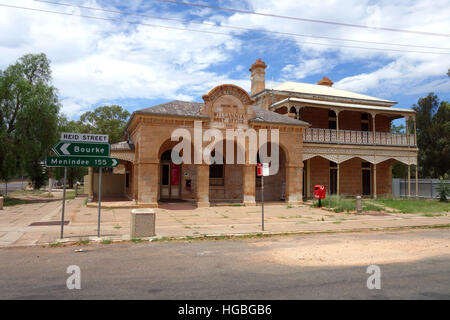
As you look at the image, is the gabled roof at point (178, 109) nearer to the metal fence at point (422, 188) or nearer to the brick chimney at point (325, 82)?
the metal fence at point (422, 188)

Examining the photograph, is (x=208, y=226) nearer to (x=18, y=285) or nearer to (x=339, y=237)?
(x=339, y=237)

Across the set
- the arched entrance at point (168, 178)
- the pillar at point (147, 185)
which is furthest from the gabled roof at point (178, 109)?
the arched entrance at point (168, 178)

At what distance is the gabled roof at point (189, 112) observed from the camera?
58.8 ft

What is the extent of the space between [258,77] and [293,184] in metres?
12.1

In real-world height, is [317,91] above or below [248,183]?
above

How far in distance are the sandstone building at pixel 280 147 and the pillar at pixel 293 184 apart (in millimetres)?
60

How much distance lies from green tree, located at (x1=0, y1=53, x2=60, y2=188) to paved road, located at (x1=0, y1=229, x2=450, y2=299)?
15.9 metres

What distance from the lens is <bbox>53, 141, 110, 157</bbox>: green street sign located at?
9.48m

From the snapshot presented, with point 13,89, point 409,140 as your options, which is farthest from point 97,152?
point 409,140

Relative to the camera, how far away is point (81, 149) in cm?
973

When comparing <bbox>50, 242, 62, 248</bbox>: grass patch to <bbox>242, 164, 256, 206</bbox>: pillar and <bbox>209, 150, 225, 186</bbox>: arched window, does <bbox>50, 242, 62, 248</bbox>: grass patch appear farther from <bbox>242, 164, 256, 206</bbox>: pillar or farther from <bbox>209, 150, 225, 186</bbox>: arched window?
<bbox>209, 150, 225, 186</bbox>: arched window

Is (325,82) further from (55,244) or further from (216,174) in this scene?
(55,244)

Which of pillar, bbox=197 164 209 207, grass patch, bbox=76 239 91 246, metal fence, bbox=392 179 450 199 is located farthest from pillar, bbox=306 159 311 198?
grass patch, bbox=76 239 91 246

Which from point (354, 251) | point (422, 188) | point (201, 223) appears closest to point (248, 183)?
point (201, 223)
